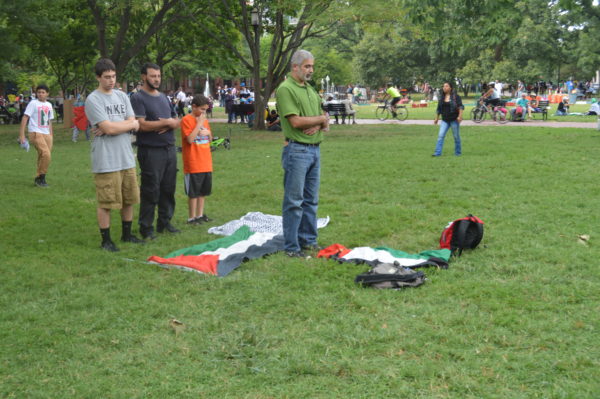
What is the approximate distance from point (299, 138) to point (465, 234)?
1864mm

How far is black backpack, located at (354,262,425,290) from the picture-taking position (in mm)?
5297

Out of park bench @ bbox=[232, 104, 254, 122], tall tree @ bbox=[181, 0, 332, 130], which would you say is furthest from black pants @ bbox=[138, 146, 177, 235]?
park bench @ bbox=[232, 104, 254, 122]

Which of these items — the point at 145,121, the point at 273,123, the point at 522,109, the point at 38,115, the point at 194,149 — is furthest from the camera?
the point at 522,109

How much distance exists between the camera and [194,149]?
814 centimetres

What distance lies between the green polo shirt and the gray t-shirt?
1.71m

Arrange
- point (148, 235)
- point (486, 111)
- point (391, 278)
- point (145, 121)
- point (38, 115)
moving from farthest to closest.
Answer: point (486, 111) < point (38, 115) < point (148, 235) < point (145, 121) < point (391, 278)

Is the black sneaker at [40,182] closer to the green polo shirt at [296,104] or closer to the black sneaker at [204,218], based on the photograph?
the black sneaker at [204,218]

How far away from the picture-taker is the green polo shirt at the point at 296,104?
616cm

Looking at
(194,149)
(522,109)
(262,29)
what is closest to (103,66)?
(194,149)

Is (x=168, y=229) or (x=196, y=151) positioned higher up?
(x=196, y=151)

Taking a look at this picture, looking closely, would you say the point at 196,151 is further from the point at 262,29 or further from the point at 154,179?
the point at 262,29

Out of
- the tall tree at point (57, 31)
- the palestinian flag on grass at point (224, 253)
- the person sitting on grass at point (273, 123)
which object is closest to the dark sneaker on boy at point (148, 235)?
the palestinian flag on grass at point (224, 253)

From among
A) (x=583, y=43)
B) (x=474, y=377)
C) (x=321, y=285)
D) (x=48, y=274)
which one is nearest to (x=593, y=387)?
(x=474, y=377)

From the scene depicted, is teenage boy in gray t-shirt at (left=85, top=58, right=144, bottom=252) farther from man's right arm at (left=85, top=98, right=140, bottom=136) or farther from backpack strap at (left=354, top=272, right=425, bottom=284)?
backpack strap at (left=354, top=272, right=425, bottom=284)
